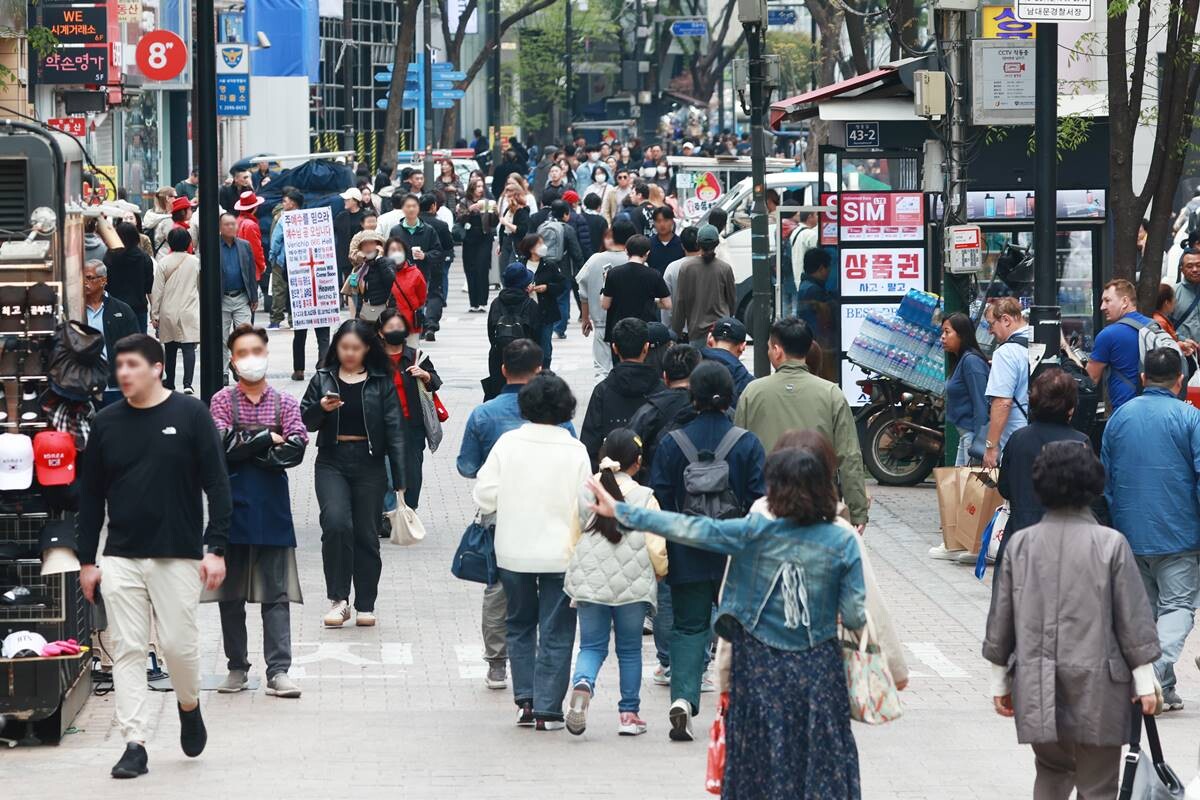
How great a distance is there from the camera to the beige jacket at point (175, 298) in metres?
19.3

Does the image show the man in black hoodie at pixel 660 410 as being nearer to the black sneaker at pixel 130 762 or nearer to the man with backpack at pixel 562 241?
the black sneaker at pixel 130 762

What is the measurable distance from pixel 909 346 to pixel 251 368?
6.87m

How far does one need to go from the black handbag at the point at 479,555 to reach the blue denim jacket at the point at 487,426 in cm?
40

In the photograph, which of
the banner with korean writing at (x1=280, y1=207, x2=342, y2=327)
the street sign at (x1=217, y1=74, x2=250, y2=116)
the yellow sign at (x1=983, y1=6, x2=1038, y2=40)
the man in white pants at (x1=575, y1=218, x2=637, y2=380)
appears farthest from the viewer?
the street sign at (x1=217, y1=74, x2=250, y2=116)

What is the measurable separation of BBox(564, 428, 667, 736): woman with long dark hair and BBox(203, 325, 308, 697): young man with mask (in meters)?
1.51

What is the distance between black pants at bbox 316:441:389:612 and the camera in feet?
36.2

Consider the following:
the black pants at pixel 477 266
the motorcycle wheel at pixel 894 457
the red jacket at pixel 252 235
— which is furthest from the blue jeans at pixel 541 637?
the black pants at pixel 477 266

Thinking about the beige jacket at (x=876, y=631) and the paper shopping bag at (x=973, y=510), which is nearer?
the beige jacket at (x=876, y=631)

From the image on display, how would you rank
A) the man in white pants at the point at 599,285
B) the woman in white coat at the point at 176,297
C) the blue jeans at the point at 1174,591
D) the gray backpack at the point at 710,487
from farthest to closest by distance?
1. the man in white pants at the point at 599,285
2. the woman in white coat at the point at 176,297
3. the blue jeans at the point at 1174,591
4. the gray backpack at the point at 710,487

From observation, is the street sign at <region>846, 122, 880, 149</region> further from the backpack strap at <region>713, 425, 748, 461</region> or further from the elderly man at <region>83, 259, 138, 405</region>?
the backpack strap at <region>713, 425, 748, 461</region>

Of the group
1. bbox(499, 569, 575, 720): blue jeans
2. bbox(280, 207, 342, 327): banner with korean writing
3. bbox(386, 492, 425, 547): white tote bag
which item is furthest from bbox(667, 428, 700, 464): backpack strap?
bbox(280, 207, 342, 327): banner with korean writing

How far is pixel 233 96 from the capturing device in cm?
3538

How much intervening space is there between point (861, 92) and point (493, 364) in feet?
11.4

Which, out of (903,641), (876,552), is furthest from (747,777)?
(876,552)
